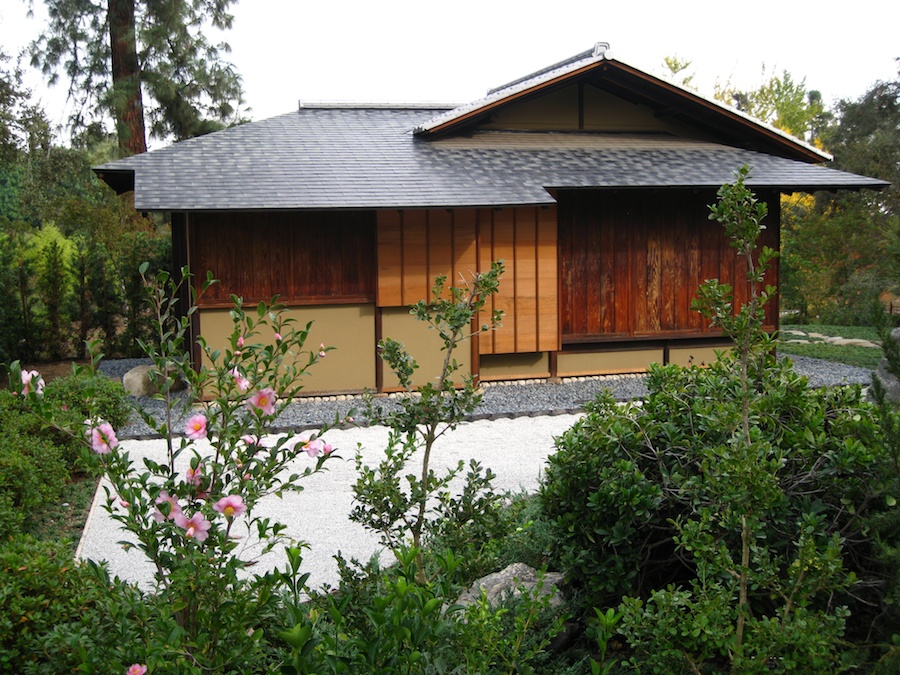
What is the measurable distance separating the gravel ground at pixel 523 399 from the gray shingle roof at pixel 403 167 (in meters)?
2.35

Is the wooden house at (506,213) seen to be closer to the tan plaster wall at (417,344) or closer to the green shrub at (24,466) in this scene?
the tan plaster wall at (417,344)

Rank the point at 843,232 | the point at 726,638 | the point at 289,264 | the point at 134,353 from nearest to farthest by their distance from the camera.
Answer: the point at 726,638, the point at 289,264, the point at 134,353, the point at 843,232

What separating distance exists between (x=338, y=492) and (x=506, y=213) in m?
5.43

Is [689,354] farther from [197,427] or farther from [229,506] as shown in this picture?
[229,506]

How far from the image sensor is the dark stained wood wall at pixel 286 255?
1066 centimetres

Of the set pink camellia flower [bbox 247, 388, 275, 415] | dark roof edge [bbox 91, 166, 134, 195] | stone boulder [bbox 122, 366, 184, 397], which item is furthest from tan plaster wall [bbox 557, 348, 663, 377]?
pink camellia flower [bbox 247, 388, 275, 415]

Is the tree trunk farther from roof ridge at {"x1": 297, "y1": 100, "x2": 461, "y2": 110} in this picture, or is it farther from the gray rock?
the gray rock

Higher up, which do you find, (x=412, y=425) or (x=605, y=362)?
(x=412, y=425)

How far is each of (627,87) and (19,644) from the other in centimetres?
1110

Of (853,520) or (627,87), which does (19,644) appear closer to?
(853,520)

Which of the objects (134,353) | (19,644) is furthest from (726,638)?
(134,353)

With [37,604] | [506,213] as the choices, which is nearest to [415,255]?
[506,213]

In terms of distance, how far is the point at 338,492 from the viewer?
23.7ft

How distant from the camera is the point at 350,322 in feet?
36.7
